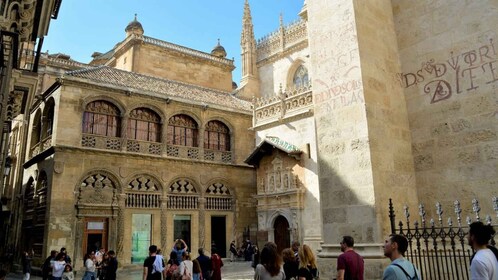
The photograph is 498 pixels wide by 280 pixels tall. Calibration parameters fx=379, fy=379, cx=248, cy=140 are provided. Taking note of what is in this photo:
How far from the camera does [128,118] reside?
61.9 feet

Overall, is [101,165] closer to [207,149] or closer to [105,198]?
[105,198]

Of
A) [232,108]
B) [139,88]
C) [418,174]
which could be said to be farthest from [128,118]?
[418,174]

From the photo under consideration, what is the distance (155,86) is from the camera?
2097cm

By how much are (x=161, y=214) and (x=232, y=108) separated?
7.51m

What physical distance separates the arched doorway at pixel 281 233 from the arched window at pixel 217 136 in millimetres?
6118

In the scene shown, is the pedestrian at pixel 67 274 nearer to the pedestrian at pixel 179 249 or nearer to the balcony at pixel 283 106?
the pedestrian at pixel 179 249

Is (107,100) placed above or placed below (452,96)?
above

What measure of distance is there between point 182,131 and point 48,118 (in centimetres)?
663

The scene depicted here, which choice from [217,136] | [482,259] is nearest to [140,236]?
[217,136]

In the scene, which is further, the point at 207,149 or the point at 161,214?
the point at 207,149

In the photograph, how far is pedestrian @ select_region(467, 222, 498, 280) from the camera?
110 inches

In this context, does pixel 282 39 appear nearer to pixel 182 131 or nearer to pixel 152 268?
pixel 182 131

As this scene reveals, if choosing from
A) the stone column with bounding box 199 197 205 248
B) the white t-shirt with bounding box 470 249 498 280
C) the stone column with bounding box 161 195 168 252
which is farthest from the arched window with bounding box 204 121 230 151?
the white t-shirt with bounding box 470 249 498 280

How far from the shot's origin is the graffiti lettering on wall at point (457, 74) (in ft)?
20.1
